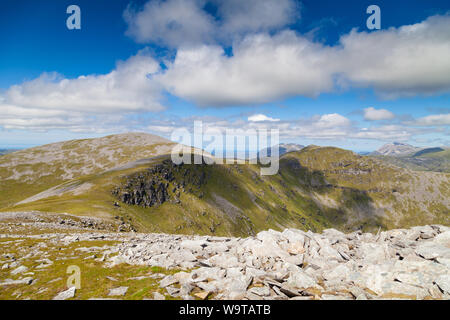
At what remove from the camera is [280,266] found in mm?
19188

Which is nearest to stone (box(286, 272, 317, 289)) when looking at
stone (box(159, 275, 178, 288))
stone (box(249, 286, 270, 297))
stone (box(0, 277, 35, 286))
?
stone (box(249, 286, 270, 297))

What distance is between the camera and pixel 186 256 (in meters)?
22.1

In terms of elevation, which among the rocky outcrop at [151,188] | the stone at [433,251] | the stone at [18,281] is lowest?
the rocky outcrop at [151,188]

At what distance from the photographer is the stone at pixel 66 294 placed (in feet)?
50.5

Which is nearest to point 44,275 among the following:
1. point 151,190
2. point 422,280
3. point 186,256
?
point 186,256

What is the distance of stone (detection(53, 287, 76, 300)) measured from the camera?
1541 centimetres

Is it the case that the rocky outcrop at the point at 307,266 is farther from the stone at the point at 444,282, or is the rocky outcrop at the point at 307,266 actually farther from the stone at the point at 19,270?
the stone at the point at 19,270

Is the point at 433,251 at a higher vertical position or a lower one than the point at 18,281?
higher

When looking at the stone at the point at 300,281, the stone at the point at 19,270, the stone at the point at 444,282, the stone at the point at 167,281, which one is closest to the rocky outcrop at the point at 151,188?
the stone at the point at 19,270

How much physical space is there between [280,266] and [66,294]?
1658cm

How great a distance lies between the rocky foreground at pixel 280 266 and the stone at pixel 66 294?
0.07 metres

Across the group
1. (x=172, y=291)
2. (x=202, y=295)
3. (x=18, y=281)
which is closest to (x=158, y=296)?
(x=172, y=291)

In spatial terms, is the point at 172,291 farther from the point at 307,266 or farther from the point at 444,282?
the point at 444,282
